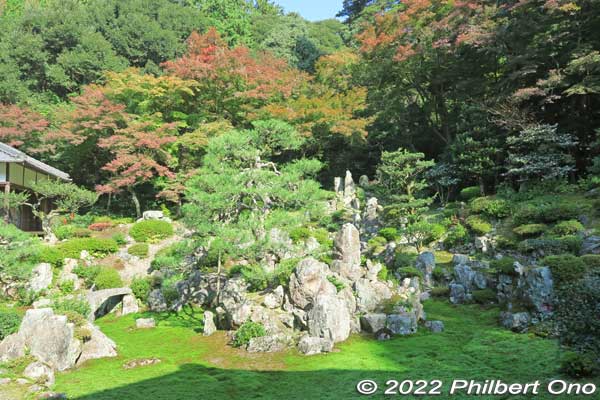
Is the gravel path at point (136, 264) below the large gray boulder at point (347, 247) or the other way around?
below

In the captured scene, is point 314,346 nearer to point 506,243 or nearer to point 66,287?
point 506,243

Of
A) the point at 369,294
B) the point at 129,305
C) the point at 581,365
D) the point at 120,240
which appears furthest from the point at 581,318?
the point at 120,240

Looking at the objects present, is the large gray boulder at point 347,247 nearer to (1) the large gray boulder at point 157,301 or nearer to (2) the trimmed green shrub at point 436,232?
(2) the trimmed green shrub at point 436,232

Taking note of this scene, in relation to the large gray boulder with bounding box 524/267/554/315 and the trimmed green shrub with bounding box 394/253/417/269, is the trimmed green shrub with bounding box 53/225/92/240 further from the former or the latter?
the large gray boulder with bounding box 524/267/554/315

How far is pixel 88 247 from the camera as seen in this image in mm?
18438

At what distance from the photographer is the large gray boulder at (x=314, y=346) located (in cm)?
915

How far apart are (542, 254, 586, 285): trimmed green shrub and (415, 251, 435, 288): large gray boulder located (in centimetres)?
475

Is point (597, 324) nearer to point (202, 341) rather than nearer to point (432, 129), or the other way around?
point (202, 341)

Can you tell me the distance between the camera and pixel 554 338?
868 cm

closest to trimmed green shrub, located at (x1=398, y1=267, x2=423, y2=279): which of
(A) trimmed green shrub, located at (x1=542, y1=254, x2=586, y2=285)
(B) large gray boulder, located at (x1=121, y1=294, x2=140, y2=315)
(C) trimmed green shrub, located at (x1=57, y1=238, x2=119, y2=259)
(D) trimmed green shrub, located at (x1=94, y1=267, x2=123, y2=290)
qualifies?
(A) trimmed green shrub, located at (x1=542, y1=254, x2=586, y2=285)

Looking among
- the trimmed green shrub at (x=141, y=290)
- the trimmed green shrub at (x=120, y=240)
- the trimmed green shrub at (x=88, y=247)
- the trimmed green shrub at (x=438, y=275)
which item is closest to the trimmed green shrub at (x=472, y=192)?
the trimmed green shrub at (x=438, y=275)

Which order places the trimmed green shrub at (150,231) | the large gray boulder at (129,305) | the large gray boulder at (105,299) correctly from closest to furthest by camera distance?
the large gray boulder at (105,299)
the large gray boulder at (129,305)
the trimmed green shrub at (150,231)

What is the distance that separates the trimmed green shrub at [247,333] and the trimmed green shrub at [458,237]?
34.4ft

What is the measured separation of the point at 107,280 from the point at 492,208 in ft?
52.0
